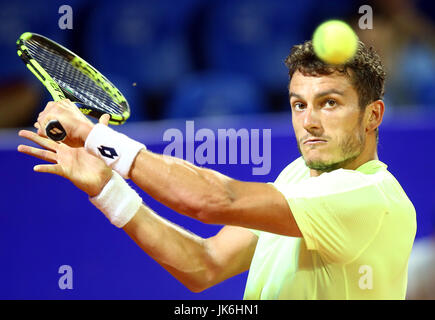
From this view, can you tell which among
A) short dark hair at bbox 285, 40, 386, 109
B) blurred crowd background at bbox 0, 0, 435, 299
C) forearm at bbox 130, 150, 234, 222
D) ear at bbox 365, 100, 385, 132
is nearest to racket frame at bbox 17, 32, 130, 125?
forearm at bbox 130, 150, 234, 222

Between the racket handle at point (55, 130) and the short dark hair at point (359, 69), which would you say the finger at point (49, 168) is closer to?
the racket handle at point (55, 130)

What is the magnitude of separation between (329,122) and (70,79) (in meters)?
1.09

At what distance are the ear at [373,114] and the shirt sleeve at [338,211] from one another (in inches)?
11.0

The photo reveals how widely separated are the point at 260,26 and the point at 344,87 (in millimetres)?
2512

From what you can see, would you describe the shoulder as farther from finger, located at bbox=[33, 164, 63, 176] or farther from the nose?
finger, located at bbox=[33, 164, 63, 176]

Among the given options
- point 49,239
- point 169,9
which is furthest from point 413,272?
point 169,9

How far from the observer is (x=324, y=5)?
5.15 metres

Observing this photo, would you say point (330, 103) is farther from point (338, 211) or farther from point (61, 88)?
point (61, 88)

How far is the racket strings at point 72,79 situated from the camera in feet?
9.95

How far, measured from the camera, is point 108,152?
2439 millimetres

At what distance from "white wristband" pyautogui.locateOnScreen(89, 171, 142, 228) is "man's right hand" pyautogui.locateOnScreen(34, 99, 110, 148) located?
0.22m

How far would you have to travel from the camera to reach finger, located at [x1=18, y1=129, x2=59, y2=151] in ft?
8.79

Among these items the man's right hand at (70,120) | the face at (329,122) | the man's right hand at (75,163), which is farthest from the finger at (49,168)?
the face at (329,122)
